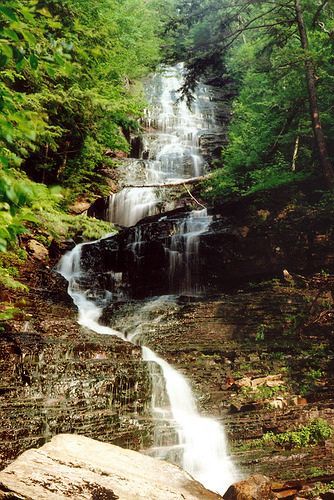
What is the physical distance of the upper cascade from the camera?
717 inches

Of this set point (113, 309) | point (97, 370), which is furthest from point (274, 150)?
point (97, 370)

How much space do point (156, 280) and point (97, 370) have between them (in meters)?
6.39

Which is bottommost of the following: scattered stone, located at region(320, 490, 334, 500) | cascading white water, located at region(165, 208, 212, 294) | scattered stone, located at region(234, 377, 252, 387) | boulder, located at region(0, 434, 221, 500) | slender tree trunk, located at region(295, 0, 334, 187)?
scattered stone, located at region(320, 490, 334, 500)

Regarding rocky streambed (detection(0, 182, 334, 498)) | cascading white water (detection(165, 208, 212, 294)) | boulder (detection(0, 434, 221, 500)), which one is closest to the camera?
boulder (detection(0, 434, 221, 500))

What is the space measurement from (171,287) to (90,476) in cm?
963

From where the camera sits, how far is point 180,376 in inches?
311

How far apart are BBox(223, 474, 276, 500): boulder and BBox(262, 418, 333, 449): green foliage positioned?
1515 mm

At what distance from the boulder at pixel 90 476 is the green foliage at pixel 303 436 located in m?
2.32

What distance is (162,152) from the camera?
2419cm

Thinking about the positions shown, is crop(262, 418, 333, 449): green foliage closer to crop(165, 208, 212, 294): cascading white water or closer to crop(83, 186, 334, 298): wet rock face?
crop(83, 186, 334, 298): wet rock face

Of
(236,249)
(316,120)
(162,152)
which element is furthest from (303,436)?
(162,152)

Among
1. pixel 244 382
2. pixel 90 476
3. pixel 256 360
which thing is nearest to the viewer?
pixel 90 476

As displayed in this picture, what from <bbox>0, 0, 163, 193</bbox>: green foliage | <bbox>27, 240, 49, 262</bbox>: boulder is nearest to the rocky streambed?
<bbox>27, 240, 49, 262</bbox>: boulder

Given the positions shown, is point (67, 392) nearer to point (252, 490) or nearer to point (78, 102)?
point (252, 490)
